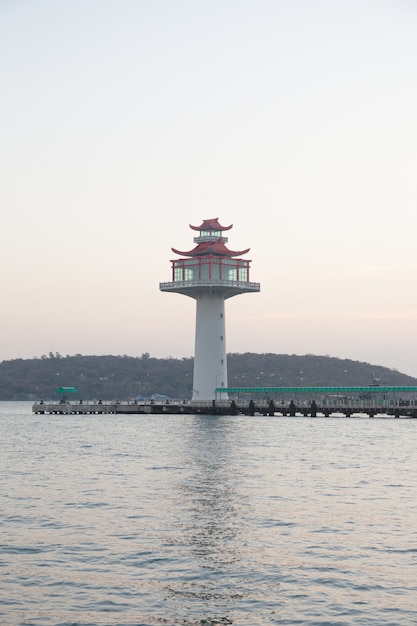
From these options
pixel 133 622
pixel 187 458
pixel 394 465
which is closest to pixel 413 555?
pixel 133 622

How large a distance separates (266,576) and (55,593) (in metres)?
5.45

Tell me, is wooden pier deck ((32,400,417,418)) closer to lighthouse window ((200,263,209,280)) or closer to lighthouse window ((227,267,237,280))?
lighthouse window ((227,267,237,280))

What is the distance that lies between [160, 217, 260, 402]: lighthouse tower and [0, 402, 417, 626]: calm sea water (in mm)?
63794

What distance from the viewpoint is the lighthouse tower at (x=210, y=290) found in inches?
4604

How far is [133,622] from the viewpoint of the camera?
19312mm

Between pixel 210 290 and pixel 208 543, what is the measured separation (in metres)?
90.0

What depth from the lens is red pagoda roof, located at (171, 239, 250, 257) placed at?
121438 mm

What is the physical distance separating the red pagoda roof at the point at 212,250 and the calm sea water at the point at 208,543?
2762 inches

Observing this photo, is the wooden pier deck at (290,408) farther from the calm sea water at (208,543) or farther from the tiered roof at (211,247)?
the calm sea water at (208,543)

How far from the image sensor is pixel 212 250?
4769 inches

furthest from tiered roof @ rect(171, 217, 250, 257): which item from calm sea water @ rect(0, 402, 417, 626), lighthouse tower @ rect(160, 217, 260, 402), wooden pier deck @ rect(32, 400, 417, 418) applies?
calm sea water @ rect(0, 402, 417, 626)

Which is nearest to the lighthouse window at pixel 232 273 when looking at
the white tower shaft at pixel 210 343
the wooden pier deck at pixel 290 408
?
the white tower shaft at pixel 210 343

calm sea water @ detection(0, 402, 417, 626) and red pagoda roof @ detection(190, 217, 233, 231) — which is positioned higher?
Result: red pagoda roof @ detection(190, 217, 233, 231)

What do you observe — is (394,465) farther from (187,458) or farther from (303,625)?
(303,625)
